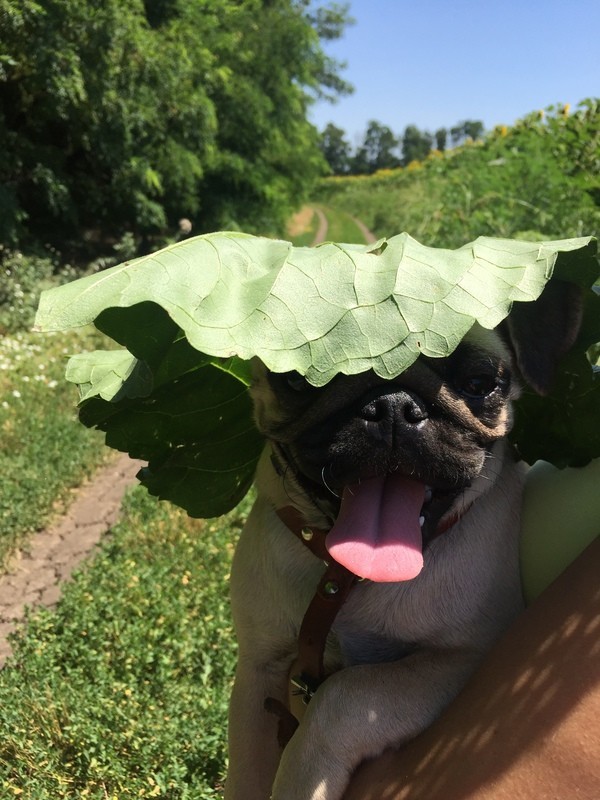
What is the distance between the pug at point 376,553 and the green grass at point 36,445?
304 centimetres

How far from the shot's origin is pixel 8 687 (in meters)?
3.27

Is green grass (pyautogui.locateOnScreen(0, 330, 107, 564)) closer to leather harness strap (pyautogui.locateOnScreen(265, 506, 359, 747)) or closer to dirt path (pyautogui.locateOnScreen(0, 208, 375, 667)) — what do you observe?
dirt path (pyautogui.locateOnScreen(0, 208, 375, 667))

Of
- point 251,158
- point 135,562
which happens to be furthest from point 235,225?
point 135,562

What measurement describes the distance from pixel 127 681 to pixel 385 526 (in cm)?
222

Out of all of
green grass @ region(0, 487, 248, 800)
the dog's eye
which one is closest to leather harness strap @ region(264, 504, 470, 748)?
the dog's eye

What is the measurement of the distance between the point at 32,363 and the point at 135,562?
430 centimetres

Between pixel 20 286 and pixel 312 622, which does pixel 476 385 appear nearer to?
pixel 312 622

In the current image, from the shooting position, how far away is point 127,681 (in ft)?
11.3

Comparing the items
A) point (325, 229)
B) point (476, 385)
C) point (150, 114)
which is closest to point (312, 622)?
point (476, 385)

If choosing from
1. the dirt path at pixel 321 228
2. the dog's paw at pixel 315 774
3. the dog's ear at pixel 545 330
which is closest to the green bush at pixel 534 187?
the dog's ear at pixel 545 330

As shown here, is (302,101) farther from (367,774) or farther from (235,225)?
(367,774)

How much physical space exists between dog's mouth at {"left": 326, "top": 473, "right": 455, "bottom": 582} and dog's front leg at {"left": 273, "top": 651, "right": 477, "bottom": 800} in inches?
12.3

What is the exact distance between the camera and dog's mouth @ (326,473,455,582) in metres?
1.64

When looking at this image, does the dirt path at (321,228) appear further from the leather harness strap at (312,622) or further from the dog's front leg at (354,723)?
the dog's front leg at (354,723)
